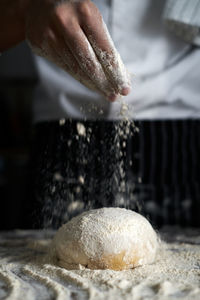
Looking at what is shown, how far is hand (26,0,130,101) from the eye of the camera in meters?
0.72

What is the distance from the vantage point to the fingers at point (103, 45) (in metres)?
0.71

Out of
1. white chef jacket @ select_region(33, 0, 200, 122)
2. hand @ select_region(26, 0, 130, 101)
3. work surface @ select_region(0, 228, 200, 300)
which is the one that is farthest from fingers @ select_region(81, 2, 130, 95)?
work surface @ select_region(0, 228, 200, 300)

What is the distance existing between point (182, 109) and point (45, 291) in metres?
0.70

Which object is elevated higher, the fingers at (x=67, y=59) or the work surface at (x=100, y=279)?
the fingers at (x=67, y=59)

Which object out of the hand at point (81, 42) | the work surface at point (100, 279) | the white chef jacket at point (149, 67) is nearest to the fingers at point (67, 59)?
the hand at point (81, 42)

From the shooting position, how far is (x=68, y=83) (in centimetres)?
111

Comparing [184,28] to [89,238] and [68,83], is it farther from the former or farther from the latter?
[89,238]

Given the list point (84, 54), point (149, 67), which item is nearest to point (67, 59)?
point (84, 54)

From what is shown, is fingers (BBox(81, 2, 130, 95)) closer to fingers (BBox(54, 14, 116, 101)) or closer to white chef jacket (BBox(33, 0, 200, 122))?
fingers (BBox(54, 14, 116, 101))

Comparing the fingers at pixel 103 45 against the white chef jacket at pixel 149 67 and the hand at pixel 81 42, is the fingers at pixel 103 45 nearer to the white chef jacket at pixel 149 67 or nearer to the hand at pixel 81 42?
the hand at pixel 81 42

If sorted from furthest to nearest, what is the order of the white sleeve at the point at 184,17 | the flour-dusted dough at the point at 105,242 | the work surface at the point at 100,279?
the white sleeve at the point at 184,17 < the flour-dusted dough at the point at 105,242 < the work surface at the point at 100,279

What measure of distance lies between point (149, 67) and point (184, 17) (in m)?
0.16

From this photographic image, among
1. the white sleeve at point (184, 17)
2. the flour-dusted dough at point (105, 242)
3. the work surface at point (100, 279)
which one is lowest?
the work surface at point (100, 279)

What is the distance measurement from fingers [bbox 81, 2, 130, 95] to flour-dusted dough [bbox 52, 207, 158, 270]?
265 mm
